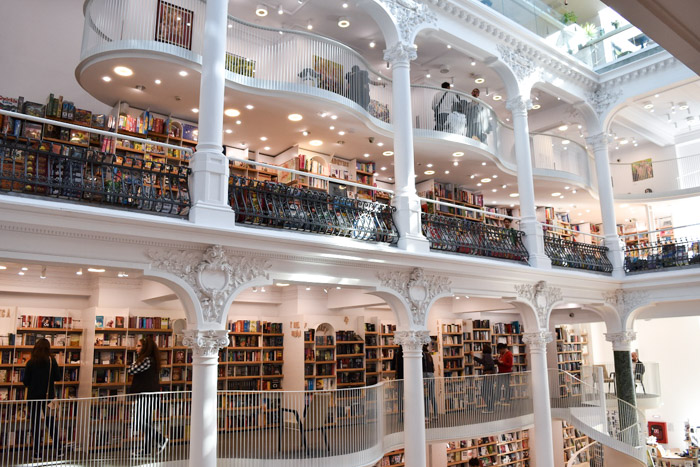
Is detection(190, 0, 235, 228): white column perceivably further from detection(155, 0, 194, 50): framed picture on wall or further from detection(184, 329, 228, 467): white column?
detection(155, 0, 194, 50): framed picture on wall

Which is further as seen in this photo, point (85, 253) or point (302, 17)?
point (302, 17)

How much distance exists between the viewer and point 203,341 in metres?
6.29

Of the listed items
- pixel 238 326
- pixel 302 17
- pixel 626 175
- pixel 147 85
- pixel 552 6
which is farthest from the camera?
pixel 626 175

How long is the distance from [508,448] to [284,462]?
9.49 m

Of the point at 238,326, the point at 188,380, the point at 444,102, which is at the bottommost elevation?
the point at 188,380

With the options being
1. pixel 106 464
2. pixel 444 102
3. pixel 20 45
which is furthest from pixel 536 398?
pixel 20 45

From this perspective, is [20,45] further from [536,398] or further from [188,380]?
[536,398]

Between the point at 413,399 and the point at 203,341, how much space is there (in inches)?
136

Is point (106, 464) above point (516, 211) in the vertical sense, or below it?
below

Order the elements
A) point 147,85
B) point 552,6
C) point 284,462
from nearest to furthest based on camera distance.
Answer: point 284,462 < point 147,85 < point 552,6

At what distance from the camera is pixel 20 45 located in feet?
29.6

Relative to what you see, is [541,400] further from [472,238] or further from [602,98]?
[602,98]

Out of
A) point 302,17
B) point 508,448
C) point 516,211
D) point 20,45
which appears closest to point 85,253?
point 20,45

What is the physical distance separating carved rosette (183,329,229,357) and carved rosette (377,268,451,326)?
2.76 metres
